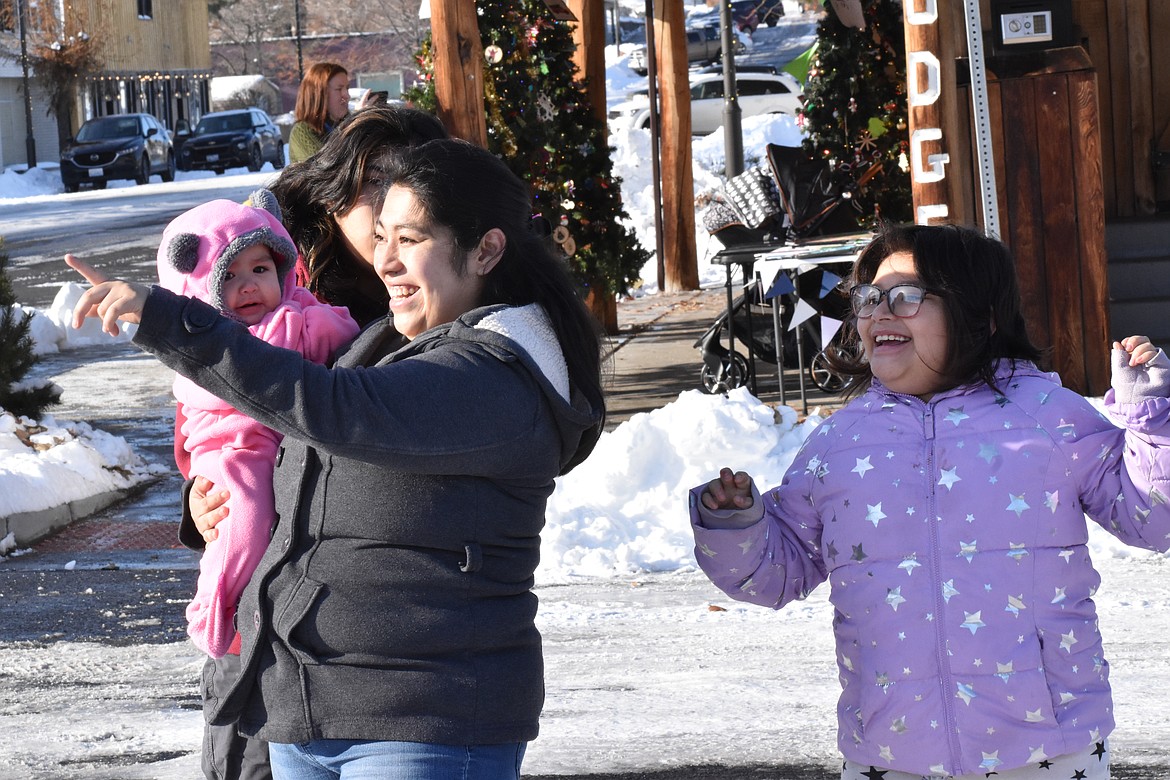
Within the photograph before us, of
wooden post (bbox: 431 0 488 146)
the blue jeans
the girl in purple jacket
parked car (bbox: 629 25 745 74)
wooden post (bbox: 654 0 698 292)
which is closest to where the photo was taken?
the blue jeans

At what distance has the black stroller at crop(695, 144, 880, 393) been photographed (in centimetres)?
935

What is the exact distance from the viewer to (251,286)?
8.44 feet

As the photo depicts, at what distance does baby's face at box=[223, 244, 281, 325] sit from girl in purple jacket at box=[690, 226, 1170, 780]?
32.5 inches

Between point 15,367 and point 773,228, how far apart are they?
4709mm

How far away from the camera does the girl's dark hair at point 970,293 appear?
2625 millimetres

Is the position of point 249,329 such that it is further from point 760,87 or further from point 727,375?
point 760,87

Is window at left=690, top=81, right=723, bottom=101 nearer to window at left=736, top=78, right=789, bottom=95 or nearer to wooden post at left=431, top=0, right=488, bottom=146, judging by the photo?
window at left=736, top=78, right=789, bottom=95

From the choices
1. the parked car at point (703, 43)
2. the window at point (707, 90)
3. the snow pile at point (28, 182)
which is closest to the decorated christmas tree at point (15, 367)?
the window at point (707, 90)

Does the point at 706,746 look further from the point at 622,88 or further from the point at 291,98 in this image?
the point at 291,98

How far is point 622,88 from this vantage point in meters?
43.4

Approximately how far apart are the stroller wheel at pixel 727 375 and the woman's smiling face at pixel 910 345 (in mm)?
6611

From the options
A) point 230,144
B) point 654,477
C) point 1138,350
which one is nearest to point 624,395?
point 654,477

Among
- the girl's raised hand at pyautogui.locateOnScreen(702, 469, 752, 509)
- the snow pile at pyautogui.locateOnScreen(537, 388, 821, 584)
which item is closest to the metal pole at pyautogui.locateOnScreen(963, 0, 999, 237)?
the snow pile at pyautogui.locateOnScreen(537, 388, 821, 584)

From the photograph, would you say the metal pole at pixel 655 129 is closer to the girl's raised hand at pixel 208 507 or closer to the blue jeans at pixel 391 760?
the girl's raised hand at pixel 208 507
